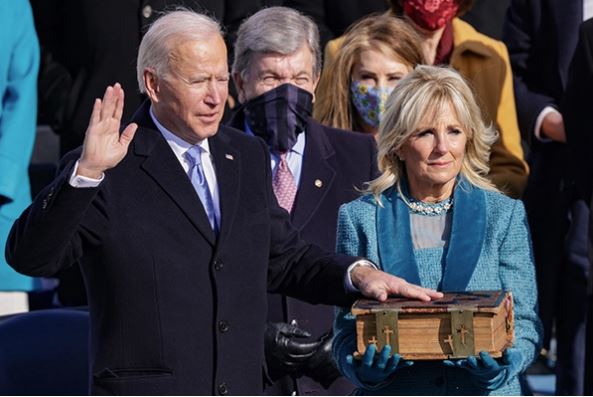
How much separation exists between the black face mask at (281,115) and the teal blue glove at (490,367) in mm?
1442

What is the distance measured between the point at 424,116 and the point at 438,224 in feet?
1.19

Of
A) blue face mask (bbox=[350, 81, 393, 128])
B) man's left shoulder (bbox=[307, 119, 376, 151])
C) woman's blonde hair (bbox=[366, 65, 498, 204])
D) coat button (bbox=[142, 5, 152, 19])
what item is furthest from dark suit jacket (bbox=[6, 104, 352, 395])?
coat button (bbox=[142, 5, 152, 19])

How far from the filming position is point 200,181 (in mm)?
5168

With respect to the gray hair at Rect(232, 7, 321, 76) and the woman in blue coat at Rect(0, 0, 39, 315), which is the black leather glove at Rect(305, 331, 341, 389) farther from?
the woman in blue coat at Rect(0, 0, 39, 315)

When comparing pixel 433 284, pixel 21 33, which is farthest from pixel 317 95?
pixel 433 284

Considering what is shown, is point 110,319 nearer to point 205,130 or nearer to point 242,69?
point 205,130

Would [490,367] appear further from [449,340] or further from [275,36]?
[275,36]

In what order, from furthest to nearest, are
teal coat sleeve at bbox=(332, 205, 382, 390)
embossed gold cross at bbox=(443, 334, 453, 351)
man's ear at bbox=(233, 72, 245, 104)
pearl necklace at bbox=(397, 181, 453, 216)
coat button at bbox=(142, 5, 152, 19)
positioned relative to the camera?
coat button at bbox=(142, 5, 152, 19), man's ear at bbox=(233, 72, 245, 104), pearl necklace at bbox=(397, 181, 453, 216), teal coat sleeve at bbox=(332, 205, 382, 390), embossed gold cross at bbox=(443, 334, 453, 351)

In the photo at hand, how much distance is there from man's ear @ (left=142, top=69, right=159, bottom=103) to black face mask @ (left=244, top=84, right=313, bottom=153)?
1.23 meters

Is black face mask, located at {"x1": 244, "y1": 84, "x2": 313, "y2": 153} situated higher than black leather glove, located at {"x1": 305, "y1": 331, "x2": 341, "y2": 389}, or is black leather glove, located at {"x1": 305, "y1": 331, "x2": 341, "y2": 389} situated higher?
black face mask, located at {"x1": 244, "y1": 84, "x2": 313, "y2": 153}

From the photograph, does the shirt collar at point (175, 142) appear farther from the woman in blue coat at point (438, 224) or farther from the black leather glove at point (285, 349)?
the black leather glove at point (285, 349)

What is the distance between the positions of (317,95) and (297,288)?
1923 millimetres

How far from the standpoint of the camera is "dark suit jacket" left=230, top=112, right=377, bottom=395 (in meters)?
6.20

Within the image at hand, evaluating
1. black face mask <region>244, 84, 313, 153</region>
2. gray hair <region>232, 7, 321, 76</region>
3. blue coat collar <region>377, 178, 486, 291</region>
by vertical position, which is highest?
gray hair <region>232, 7, 321, 76</region>
